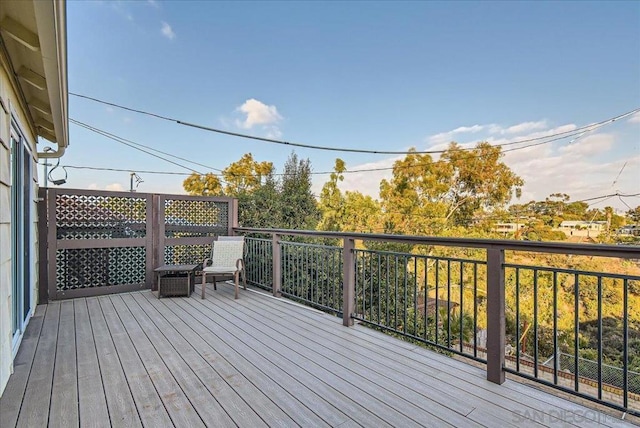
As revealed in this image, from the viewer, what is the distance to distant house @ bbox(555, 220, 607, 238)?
16.5 m

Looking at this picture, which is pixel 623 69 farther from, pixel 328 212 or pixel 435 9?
pixel 328 212

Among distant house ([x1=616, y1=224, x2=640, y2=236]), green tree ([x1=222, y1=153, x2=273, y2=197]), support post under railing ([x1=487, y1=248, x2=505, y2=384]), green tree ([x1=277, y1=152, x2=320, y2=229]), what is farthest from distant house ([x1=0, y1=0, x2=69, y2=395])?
distant house ([x1=616, y1=224, x2=640, y2=236])

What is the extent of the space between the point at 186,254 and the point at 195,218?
0.64m

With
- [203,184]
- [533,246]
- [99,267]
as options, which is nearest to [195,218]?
[99,267]

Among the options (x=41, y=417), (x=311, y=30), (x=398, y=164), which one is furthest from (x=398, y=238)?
(x=398, y=164)

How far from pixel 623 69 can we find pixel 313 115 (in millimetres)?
16455

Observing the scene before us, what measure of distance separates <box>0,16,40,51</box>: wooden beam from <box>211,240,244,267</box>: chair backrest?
3.42 m

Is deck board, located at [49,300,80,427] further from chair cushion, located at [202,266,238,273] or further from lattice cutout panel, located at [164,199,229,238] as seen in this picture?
lattice cutout panel, located at [164,199,229,238]

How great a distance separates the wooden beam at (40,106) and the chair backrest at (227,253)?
8.63ft

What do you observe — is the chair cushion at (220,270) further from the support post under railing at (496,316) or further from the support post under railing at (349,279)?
the support post under railing at (496,316)

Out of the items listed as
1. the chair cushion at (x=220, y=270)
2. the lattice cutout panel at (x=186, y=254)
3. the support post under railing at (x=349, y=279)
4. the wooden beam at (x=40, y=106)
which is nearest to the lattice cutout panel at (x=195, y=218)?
the lattice cutout panel at (x=186, y=254)

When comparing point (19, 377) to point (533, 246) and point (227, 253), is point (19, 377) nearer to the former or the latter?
point (227, 253)

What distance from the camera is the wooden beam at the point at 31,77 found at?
8.04ft

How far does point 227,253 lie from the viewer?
4.99 metres
